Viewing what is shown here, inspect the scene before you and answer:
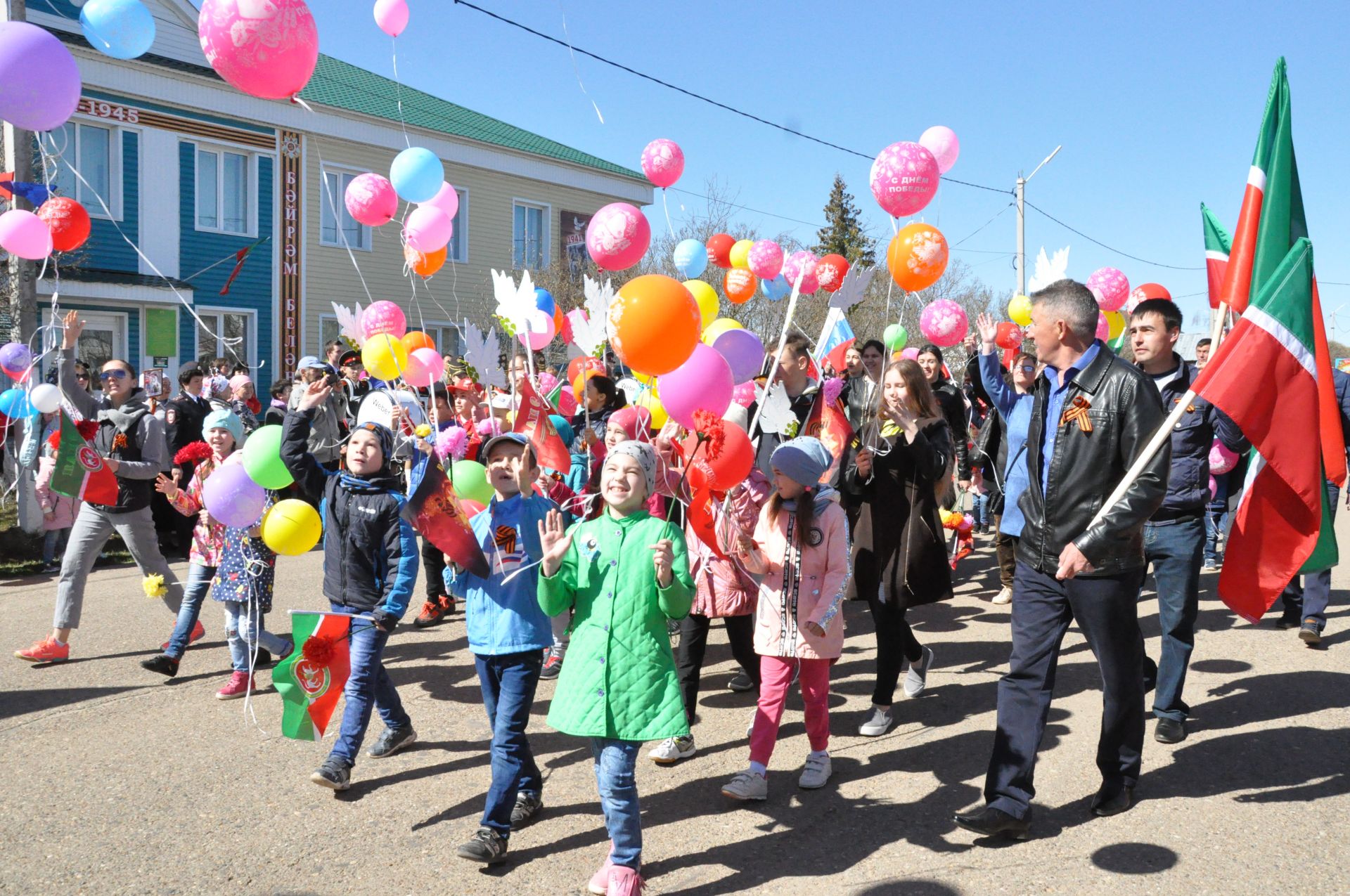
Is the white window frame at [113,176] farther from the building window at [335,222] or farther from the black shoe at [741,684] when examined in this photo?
the black shoe at [741,684]

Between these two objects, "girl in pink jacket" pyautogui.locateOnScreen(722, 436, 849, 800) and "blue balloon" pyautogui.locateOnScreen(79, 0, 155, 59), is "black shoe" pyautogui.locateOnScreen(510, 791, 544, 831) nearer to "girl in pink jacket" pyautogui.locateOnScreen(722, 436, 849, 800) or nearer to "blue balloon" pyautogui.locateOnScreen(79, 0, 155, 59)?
"girl in pink jacket" pyautogui.locateOnScreen(722, 436, 849, 800)

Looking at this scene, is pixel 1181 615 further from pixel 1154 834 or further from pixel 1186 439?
pixel 1154 834

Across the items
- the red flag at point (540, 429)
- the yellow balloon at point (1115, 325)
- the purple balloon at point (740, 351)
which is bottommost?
the red flag at point (540, 429)

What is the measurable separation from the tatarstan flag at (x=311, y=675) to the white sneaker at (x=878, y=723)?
2600mm

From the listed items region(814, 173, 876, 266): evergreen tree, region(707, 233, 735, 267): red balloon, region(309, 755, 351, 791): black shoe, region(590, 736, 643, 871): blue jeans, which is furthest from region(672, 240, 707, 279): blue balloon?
region(814, 173, 876, 266): evergreen tree

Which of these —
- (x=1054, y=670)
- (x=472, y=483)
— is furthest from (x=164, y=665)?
(x=1054, y=670)

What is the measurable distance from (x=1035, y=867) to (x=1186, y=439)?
2562 millimetres

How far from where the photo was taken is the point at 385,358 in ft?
21.3

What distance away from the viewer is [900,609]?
5332 mm

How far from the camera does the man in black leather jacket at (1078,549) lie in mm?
3857

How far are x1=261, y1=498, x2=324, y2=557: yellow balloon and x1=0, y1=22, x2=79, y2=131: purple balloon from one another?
2124 millimetres

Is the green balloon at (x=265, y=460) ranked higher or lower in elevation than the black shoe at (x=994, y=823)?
higher

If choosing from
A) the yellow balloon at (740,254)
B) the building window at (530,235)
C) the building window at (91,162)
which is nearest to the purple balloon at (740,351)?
the yellow balloon at (740,254)

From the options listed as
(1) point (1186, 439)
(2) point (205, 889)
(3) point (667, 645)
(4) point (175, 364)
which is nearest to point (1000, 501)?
(1) point (1186, 439)
